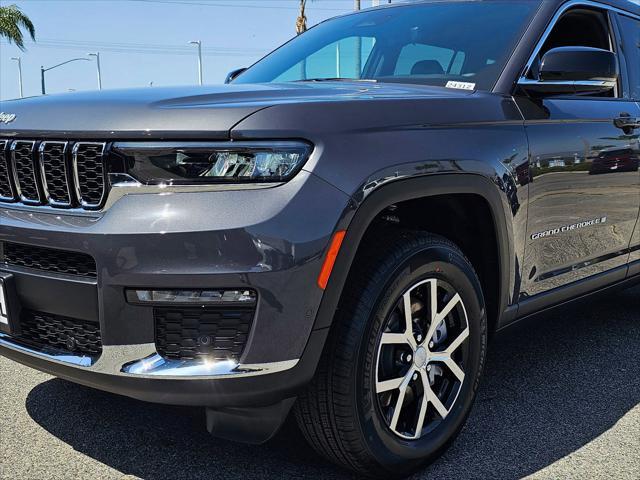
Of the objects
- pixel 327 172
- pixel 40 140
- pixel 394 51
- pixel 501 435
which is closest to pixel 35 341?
pixel 40 140

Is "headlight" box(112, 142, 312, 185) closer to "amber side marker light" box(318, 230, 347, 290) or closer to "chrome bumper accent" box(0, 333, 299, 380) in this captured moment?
"amber side marker light" box(318, 230, 347, 290)

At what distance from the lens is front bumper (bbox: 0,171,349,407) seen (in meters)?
1.78

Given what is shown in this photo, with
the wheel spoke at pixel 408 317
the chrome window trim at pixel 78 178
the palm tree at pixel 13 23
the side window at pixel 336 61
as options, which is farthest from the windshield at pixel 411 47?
the palm tree at pixel 13 23

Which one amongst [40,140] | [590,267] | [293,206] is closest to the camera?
[293,206]

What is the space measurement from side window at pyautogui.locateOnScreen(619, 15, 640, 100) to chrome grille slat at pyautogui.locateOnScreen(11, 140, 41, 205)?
9.66 ft

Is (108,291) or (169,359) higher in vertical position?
(108,291)

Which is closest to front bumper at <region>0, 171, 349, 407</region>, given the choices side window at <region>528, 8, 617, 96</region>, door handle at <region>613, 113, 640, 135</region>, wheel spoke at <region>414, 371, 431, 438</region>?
wheel spoke at <region>414, 371, 431, 438</region>

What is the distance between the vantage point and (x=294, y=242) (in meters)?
1.80

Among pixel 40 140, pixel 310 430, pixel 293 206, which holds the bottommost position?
pixel 310 430

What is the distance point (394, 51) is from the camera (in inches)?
126

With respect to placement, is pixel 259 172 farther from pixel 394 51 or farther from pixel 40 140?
pixel 394 51

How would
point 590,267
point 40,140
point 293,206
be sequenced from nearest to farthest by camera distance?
1. point 293,206
2. point 40,140
3. point 590,267

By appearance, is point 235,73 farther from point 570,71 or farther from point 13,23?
point 13,23

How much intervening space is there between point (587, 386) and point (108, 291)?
229 centimetres
